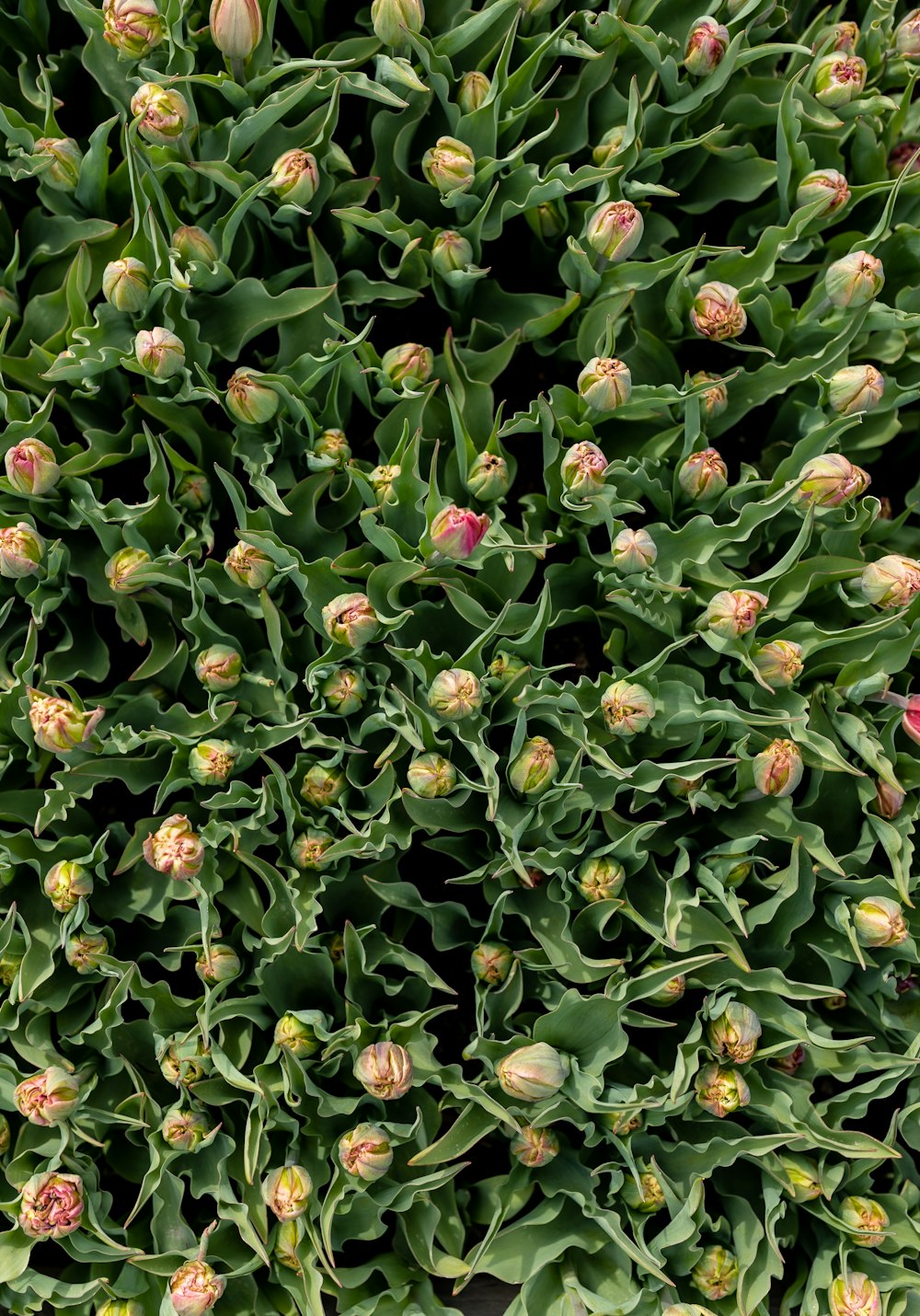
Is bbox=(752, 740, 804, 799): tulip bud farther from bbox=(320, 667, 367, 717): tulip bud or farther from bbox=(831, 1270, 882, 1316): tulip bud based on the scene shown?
bbox=(831, 1270, 882, 1316): tulip bud

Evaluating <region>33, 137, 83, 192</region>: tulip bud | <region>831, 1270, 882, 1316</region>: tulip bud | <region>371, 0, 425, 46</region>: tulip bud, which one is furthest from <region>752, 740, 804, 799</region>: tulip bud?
<region>33, 137, 83, 192</region>: tulip bud

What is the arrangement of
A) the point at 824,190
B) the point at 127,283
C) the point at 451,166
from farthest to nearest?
the point at 824,190 → the point at 451,166 → the point at 127,283

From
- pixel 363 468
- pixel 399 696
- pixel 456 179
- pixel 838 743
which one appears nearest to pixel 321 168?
pixel 456 179

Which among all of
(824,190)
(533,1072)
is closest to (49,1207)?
(533,1072)

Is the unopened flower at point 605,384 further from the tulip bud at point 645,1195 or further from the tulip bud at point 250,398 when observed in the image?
the tulip bud at point 645,1195

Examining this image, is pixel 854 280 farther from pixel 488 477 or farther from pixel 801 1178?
pixel 801 1178

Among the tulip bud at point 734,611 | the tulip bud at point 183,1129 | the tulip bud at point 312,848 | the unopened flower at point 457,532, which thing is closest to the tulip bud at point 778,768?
the tulip bud at point 734,611
